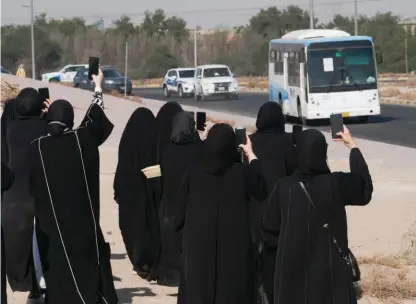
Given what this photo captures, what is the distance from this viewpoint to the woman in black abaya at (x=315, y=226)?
5.84 meters

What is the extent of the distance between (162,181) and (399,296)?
210 centimetres

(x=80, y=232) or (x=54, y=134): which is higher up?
(x=54, y=134)

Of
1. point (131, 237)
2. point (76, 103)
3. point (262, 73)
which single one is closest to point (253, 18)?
point (262, 73)

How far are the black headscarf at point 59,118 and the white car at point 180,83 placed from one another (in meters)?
41.2

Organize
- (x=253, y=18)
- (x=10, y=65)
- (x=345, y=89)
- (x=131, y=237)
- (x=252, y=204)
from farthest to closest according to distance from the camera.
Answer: (x=253, y=18), (x=10, y=65), (x=345, y=89), (x=131, y=237), (x=252, y=204)

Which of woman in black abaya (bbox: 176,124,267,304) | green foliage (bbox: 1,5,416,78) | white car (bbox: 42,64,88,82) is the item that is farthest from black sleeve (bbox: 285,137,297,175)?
green foliage (bbox: 1,5,416,78)

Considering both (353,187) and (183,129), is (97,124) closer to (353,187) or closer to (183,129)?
(183,129)

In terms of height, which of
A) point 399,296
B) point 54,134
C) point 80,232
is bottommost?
point 399,296

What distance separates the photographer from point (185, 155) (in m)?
8.41

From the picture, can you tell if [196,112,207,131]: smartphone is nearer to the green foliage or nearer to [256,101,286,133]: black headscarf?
[256,101,286,133]: black headscarf

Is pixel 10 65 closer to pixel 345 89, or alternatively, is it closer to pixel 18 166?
pixel 345 89

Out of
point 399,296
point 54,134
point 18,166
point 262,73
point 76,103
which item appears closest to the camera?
point 54,134

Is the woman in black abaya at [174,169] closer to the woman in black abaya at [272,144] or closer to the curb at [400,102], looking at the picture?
the woman in black abaya at [272,144]

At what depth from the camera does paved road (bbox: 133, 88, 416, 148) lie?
26.0 metres
